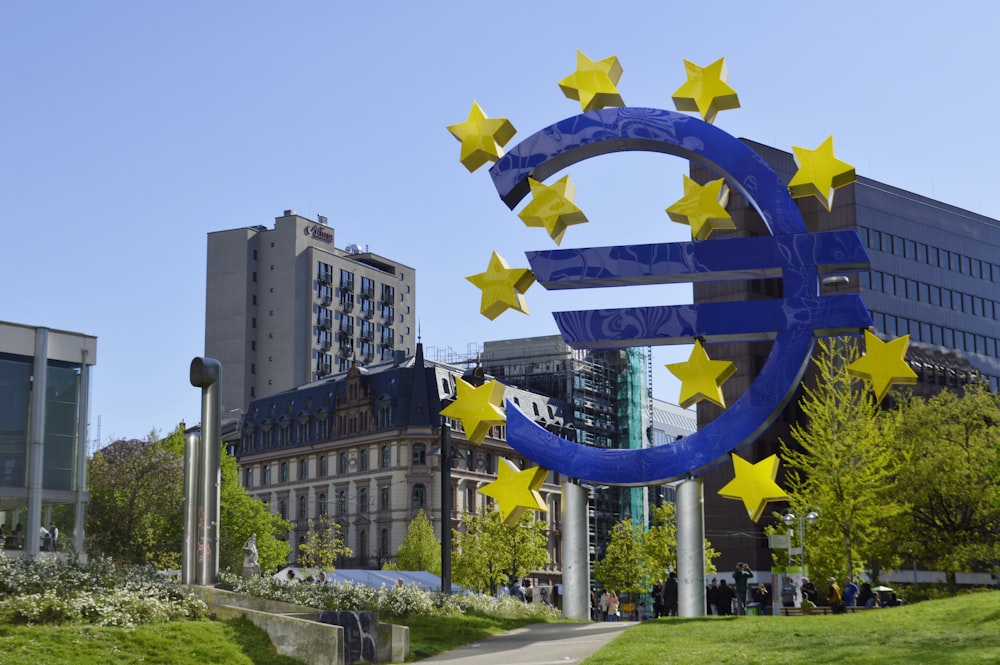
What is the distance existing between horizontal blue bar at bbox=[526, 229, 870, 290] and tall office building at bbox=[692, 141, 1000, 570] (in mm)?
59499

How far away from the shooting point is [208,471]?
30.2 metres

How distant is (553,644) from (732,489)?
18.0 feet

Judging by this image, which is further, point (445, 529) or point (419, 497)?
point (419, 497)

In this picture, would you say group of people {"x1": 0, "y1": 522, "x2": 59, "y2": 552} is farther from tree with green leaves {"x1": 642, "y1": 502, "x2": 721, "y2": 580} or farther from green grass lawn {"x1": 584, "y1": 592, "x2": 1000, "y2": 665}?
tree with green leaves {"x1": 642, "y1": 502, "x2": 721, "y2": 580}

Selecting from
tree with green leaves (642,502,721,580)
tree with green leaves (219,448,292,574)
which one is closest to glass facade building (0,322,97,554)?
tree with green leaves (219,448,292,574)

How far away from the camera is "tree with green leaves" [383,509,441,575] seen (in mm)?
96812

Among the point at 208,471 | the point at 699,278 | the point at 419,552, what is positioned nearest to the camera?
the point at 699,278

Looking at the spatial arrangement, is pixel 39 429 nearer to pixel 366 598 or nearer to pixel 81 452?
pixel 81 452

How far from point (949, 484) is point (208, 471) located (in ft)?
122

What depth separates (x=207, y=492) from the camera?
30.3 meters

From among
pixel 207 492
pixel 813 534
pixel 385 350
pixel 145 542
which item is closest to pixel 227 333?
pixel 385 350

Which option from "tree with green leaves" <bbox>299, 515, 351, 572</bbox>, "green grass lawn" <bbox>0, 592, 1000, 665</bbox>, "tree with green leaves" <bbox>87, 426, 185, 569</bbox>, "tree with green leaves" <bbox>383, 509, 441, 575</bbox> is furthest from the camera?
"tree with green leaves" <bbox>299, 515, 351, 572</bbox>

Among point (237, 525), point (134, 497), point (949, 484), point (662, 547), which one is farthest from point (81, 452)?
point (662, 547)

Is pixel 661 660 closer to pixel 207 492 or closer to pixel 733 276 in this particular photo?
pixel 733 276
